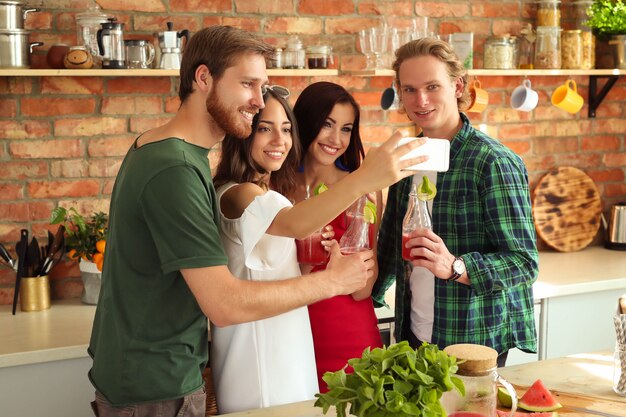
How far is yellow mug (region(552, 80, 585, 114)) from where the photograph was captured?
3.67 meters

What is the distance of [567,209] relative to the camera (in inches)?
155

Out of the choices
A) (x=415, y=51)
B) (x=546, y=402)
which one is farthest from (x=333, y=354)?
(x=415, y=51)

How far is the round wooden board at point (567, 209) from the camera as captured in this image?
3.90m

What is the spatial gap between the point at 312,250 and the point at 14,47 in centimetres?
141

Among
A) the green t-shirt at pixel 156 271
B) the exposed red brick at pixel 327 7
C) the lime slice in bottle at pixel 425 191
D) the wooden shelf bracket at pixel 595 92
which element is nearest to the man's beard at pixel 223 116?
the green t-shirt at pixel 156 271

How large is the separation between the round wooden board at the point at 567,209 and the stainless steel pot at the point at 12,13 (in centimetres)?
245

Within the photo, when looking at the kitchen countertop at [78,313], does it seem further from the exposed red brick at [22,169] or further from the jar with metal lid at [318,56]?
the jar with metal lid at [318,56]

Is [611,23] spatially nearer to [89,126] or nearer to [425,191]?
[425,191]

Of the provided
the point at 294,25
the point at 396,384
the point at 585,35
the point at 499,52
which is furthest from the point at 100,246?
the point at 585,35

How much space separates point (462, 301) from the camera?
231 centimetres

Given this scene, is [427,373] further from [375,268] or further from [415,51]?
[415,51]

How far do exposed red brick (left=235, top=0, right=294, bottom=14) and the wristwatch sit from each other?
1622mm

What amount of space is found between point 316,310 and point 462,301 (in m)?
0.43

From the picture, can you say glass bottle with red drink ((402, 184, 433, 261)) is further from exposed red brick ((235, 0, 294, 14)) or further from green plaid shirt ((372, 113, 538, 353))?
exposed red brick ((235, 0, 294, 14))
